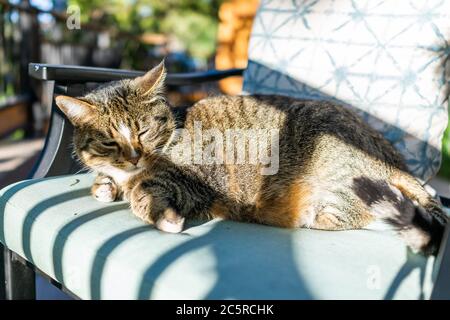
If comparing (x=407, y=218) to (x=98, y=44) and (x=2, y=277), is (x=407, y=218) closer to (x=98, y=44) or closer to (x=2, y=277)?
(x=2, y=277)

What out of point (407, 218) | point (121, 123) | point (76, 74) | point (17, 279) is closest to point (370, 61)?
point (407, 218)

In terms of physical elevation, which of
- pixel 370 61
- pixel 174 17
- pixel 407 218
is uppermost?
pixel 174 17

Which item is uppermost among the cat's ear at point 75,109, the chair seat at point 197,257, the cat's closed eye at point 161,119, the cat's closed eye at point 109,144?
the cat's ear at point 75,109

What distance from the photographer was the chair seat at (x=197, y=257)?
35.9 inches

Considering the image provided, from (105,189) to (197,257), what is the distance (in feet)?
1.80

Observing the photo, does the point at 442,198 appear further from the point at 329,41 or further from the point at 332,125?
the point at 329,41

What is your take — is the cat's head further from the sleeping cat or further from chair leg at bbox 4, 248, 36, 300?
chair leg at bbox 4, 248, 36, 300

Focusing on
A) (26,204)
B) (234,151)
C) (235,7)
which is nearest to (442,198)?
(234,151)

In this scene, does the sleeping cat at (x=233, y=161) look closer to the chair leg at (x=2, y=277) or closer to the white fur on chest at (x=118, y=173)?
the white fur on chest at (x=118, y=173)

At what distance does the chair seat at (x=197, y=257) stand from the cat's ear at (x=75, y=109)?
0.28 metres

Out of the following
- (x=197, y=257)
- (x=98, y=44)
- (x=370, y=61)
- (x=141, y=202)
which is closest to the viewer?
(x=197, y=257)

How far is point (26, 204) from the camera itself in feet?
4.23

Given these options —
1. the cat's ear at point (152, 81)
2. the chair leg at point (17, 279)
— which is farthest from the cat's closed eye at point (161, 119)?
the chair leg at point (17, 279)

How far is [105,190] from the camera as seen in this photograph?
140 centimetres
